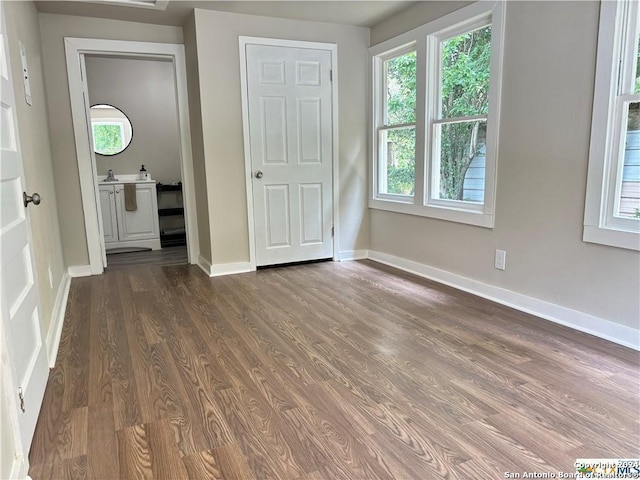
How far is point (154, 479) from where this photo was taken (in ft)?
4.72

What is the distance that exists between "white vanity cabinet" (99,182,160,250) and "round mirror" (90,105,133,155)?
82cm

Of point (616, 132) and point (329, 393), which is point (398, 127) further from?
point (329, 393)

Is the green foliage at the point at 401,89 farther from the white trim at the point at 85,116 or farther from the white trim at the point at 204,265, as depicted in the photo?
the white trim at the point at 204,265

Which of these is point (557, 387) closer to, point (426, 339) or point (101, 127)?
point (426, 339)

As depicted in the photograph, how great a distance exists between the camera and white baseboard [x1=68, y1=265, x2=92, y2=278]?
13.4ft

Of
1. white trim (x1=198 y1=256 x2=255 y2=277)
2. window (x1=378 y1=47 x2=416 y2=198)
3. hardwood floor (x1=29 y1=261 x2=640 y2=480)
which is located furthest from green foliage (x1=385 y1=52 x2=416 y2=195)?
white trim (x1=198 y1=256 x2=255 y2=277)

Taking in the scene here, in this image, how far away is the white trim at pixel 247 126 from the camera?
3916 mm

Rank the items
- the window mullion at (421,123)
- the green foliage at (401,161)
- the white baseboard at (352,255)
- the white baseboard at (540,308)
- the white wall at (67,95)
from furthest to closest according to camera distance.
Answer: the white baseboard at (352,255)
the green foliage at (401,161)
the white wall at (67,95)
the window mullion at (421,123)
the white baseboard at (540,308)

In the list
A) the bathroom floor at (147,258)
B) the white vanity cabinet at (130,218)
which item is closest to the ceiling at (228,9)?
the white vanity cabinet at (130,218)

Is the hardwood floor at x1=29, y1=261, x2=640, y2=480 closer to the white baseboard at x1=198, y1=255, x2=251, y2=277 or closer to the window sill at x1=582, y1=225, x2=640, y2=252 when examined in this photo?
the window sill at x1=582, y1=225, x2=640, y2=252

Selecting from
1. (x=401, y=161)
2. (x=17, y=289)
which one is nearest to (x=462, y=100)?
(x=401, y=161)

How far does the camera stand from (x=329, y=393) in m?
1.96

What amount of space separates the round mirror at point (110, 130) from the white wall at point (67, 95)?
1.92m

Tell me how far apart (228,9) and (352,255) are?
8.35 feet
